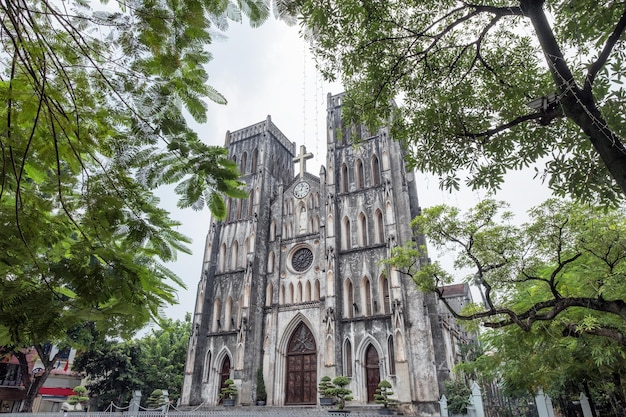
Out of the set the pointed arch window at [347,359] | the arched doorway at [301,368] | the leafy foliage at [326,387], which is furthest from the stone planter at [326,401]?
the arched doorway at [301,368]

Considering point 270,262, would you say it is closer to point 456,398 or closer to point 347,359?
point 347,359

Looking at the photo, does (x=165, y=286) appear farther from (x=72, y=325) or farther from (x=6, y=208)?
(x=6, y=208)

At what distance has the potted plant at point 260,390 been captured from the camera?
20.1 m

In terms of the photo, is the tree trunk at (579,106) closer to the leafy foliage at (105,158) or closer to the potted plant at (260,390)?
the leafy foliage at (105,158)

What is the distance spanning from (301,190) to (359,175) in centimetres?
422

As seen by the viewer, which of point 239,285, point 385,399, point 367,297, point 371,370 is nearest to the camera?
point 385,399

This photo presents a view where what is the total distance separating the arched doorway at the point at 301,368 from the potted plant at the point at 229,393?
2812 millimetres

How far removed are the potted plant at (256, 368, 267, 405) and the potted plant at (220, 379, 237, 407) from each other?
47.4 inches

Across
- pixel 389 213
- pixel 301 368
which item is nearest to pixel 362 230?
pixel 389 213

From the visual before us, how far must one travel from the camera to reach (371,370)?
1909 centimetres

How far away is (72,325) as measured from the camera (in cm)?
301

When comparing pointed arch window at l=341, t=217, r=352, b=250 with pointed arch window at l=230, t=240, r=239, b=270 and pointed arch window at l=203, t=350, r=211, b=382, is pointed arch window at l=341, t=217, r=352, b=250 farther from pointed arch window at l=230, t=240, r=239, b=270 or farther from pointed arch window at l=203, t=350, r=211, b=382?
pointed arch window at l=203, t=350, r=211, b=382

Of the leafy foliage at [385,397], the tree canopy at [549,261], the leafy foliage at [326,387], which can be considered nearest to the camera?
the tree canopy at [549,261]

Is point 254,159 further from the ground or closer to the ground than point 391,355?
further from the ground
